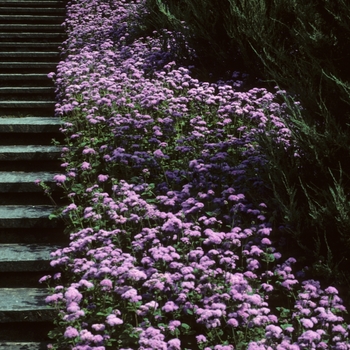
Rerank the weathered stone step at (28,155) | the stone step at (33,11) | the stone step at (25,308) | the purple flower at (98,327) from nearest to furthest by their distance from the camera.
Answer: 1. the purple flower at (98,327)
2. the stone step at (25,308)
3. the weathered stone step at (28,155)
4. the stone step at (33,11)

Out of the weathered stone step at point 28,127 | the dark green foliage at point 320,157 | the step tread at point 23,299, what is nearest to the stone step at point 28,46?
the weathered stone step at point 28,127

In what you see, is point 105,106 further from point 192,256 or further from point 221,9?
point 192,256

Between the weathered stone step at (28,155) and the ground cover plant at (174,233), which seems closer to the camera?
the ground cover plant at (174,233)

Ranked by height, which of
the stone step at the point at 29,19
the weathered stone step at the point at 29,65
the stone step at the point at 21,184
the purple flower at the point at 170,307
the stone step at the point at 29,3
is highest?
the stone step at the point at 29,3

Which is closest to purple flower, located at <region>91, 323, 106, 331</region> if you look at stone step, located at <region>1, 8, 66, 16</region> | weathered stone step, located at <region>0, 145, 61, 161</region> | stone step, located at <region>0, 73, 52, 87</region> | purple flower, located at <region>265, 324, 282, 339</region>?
purple flower, located at <region>265, 324, 282, 339</region>

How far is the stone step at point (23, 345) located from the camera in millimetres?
3724

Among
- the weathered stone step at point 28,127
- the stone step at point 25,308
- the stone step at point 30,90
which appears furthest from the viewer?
the stone step at point 30,90

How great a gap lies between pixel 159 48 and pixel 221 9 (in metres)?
1.34

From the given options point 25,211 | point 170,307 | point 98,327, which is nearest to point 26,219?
point 25,211

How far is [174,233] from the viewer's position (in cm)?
426

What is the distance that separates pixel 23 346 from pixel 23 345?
0.02 metres

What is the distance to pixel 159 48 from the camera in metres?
8.05

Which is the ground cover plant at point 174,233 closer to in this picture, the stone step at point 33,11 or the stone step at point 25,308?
the stone step at point 25,308

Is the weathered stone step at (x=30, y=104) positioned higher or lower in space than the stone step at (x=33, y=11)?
lower
